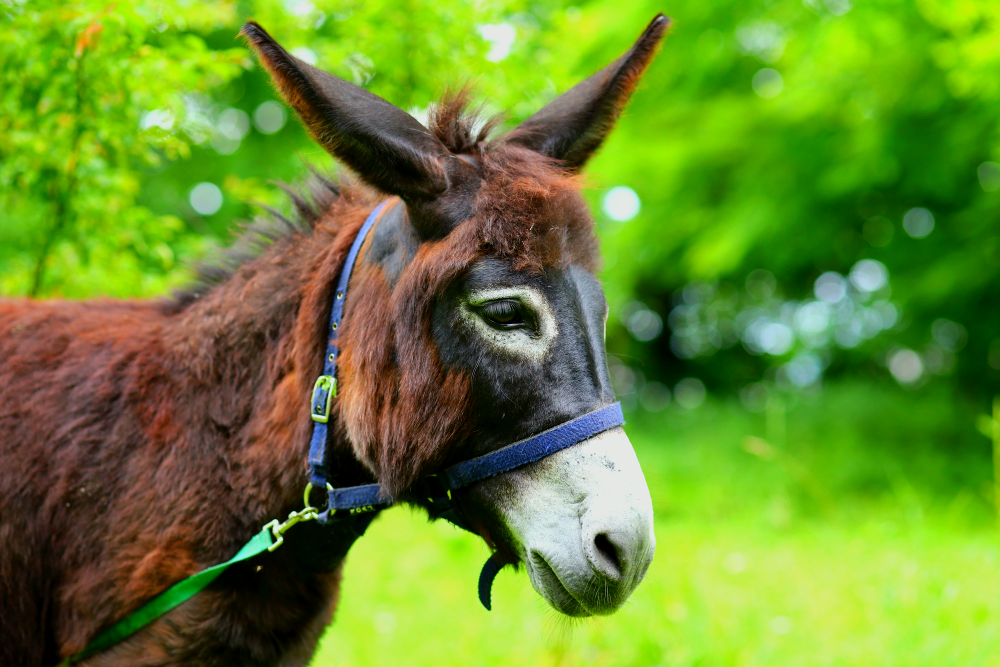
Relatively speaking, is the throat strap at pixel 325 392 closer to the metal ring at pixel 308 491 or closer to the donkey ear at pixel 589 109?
the metal ring at pixel 308 491

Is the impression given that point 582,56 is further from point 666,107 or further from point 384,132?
point 384,132

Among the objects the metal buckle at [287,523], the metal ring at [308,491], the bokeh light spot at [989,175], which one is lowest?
the bokeh light spot at [989,175]

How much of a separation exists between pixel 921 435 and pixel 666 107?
16.4ft

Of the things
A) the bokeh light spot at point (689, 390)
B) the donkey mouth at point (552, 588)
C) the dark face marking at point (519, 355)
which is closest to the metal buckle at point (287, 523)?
the dark face marking at point (519, 355)

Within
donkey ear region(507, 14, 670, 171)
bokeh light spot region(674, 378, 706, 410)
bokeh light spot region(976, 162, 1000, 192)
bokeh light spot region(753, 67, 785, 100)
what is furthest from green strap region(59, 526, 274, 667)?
bokeh light spot region(674, 378, 706, 410)

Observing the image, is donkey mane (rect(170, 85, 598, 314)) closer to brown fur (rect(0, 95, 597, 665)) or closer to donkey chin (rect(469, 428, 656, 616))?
brown fur (rect(0, 95, 597, 665))

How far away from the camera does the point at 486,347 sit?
6.22 feet

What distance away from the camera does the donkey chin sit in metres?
1.75

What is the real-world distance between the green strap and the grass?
0.79 meters

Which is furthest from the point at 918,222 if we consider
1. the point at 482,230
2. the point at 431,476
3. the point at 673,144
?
the point at 431,476

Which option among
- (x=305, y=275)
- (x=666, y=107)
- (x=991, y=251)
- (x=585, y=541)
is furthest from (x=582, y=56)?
(x=585, y=541)

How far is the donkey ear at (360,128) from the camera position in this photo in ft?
6.02

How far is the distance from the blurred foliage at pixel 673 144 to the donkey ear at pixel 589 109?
0.15 metres

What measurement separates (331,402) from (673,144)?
8.06m
